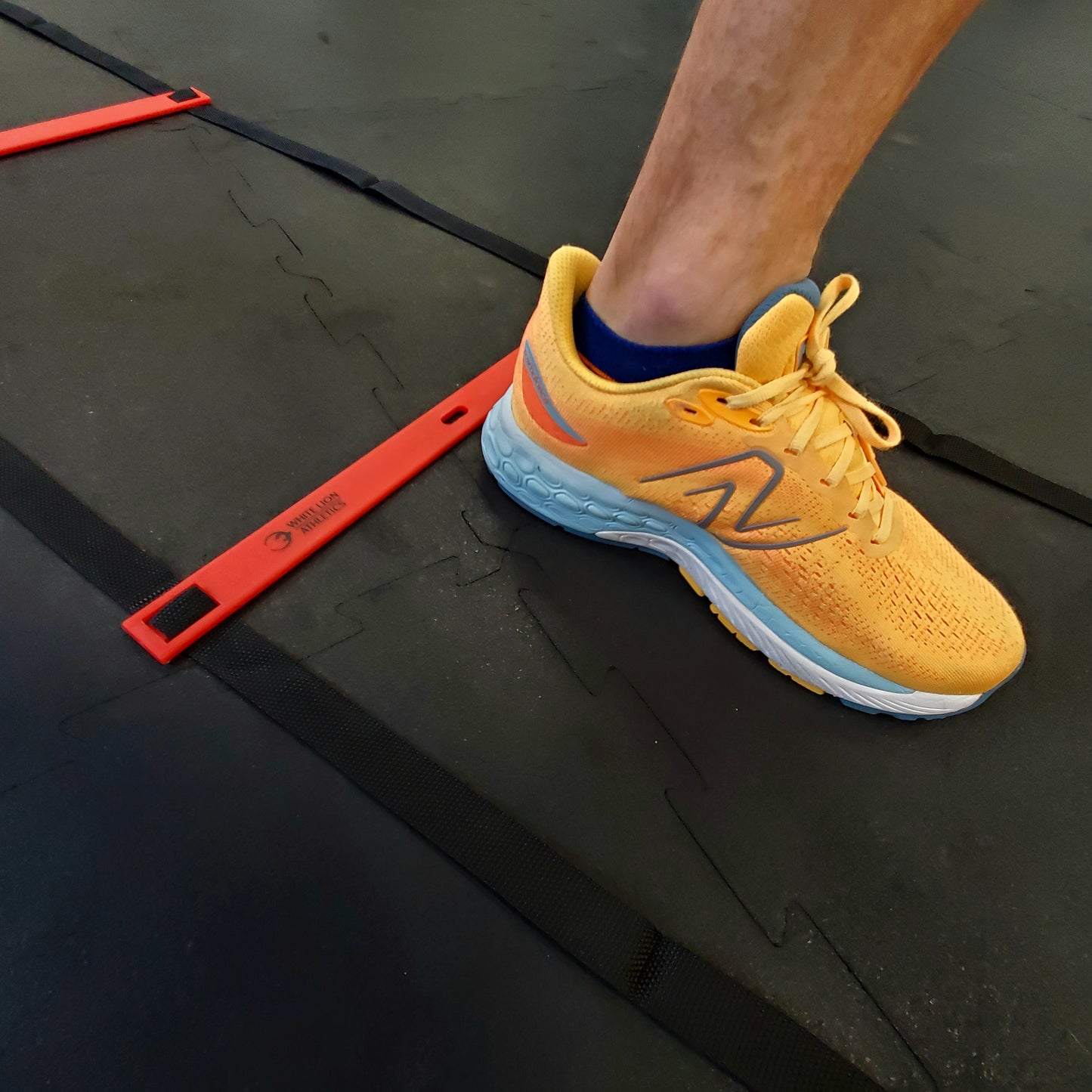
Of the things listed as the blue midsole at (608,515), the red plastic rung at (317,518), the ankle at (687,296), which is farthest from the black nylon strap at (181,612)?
the ankle at (687,296)

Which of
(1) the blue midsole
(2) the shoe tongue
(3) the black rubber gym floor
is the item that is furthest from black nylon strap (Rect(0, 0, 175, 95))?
(2) the shoe tongue

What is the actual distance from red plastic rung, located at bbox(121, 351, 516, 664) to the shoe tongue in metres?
0.37

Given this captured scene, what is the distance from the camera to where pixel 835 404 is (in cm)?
61

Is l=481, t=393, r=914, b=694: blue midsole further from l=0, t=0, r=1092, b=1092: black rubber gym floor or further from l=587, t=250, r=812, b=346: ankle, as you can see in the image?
l=587, t=250, r=812, b=346: ankle

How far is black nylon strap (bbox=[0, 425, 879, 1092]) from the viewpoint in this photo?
20.0 inches

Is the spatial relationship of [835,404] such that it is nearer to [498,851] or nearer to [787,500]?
[787,500]

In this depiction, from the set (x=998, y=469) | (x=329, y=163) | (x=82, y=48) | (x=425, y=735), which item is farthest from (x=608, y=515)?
(x=82, y=48)

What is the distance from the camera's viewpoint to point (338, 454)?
796 millimetres

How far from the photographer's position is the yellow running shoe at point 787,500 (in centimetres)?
58

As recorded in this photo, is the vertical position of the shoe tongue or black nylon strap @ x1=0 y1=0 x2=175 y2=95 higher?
the shoe tongue

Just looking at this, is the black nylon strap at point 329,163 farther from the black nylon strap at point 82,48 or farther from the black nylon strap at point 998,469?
the black nylon strap at point 998,469

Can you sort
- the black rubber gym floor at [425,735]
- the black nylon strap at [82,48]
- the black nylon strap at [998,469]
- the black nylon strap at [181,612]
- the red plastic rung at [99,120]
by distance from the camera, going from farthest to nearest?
the black nylon strap at [82,48] < the red plastic rung at [99,120] < the black nylon strap at [998,469] < the black nylon strap at [181,612] < the black rubber gym floor at [425,735]

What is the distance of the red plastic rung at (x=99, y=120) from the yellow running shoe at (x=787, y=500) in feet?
3.22

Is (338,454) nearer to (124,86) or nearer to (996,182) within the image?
(124,86)
